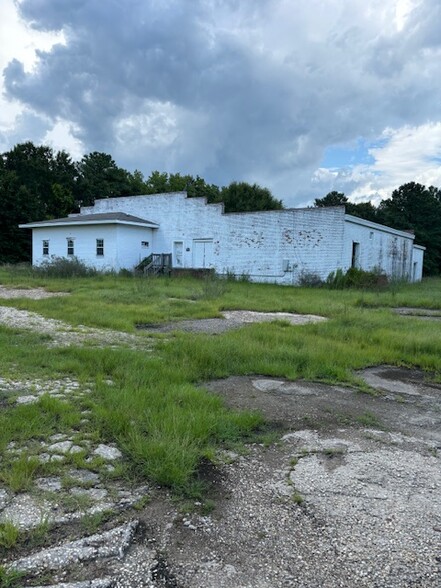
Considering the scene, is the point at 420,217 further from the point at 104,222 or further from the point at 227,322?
the point at 227,322

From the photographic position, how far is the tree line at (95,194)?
3506cm

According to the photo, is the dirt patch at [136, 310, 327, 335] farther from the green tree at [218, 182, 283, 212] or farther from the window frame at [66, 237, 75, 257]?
the green tree at [218, 182, 283, 212]

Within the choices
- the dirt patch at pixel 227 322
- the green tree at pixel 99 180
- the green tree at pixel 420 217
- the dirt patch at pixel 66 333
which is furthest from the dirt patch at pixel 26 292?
the green tree at pixel 420 217

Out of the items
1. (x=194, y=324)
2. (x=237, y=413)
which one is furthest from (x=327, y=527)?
(x=194, y=324)

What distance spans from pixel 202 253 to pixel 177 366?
19.9m

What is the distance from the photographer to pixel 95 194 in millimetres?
44156

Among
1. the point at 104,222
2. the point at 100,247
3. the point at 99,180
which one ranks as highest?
the point at 99,180

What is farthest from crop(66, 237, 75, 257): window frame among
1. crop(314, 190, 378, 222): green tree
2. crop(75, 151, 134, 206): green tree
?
crop(314, 190, 378, 222): green tree

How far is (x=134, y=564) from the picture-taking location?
6.87 ft

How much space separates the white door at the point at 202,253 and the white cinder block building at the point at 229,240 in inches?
2.3

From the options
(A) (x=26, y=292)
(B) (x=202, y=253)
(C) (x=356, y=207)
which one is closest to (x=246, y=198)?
(C) (x=356, y=207)

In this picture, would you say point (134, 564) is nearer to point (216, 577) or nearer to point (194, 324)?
point (216, 577)

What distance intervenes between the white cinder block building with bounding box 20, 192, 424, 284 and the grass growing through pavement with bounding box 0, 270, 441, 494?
10.9m

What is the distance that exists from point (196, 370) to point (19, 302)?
743 centimetres
